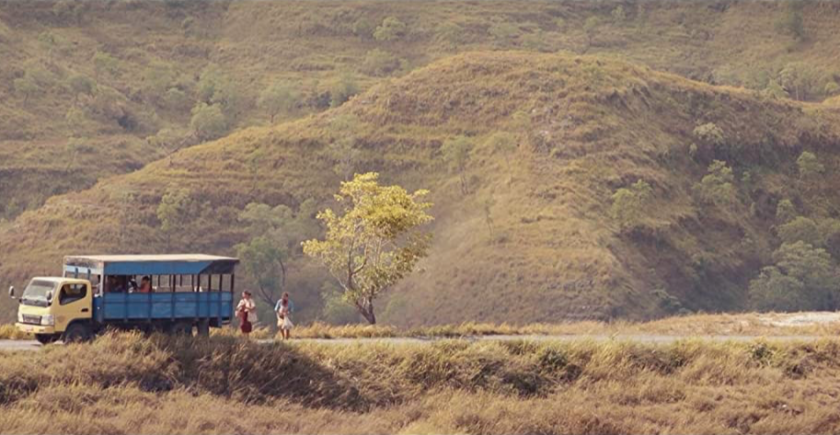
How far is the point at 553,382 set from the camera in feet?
115

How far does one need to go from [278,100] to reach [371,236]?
366 feet

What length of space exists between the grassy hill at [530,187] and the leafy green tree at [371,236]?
40.2m

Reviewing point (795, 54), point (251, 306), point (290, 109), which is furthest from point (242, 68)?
point (251, 306)

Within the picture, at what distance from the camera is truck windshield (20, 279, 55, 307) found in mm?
32406

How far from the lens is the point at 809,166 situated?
115062 mm

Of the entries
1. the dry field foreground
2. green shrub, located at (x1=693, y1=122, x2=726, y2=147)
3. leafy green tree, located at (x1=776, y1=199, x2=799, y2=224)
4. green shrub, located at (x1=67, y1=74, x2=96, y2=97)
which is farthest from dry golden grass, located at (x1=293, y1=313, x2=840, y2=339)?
green shrub, located at (x1=67, y1=74, x2=96, y2=97)

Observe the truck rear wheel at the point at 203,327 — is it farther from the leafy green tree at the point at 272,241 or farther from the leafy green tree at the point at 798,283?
the leafy green tree at the point at 798,283

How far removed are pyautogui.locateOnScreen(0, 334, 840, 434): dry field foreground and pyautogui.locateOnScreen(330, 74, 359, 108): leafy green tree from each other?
121 metres

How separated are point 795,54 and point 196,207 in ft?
300

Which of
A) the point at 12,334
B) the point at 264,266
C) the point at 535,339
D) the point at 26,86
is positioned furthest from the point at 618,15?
the point at 12,334

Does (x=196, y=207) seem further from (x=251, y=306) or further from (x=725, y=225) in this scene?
(x=251, y=306)

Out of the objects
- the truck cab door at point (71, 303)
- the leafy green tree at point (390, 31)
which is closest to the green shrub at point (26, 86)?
the leafy green tree at point (390, 31)

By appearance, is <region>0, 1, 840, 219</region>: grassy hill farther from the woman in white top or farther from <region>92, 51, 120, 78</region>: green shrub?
the woman in white top

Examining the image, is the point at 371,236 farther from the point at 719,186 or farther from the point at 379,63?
the point at 379,63
